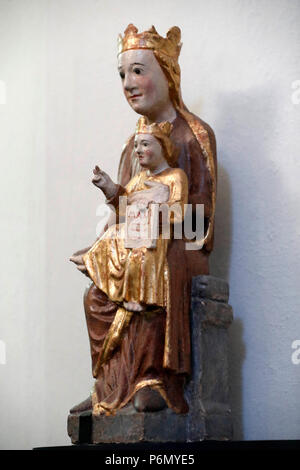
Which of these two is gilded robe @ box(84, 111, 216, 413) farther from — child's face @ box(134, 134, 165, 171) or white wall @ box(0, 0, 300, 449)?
white wall @ box(0, 0, 300, 449)

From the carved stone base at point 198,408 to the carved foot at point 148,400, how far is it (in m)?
0.02

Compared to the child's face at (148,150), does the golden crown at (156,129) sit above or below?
above

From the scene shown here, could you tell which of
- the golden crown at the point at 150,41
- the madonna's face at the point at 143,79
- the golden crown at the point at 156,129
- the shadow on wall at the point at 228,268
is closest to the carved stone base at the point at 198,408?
the shadow on wall at the point at 228,268

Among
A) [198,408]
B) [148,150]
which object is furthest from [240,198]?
[198,408]

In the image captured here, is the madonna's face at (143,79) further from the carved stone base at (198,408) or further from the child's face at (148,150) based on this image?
the carved stone base at (198,408)

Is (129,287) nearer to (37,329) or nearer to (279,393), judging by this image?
(279,393)

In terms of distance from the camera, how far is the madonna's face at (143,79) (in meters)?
3.15

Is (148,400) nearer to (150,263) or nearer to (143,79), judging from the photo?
(150,263)

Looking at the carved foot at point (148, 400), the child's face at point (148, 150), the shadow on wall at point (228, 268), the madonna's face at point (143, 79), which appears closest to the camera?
the carved foot at point (148, 400)

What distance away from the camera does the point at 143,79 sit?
3.15m

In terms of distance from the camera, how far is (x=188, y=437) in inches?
112

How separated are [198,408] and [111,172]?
1.42 meters

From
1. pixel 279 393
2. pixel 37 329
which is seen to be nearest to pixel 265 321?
pixel 279 393

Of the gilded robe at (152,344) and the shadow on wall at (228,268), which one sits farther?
the shadow on wall at (228,268)
